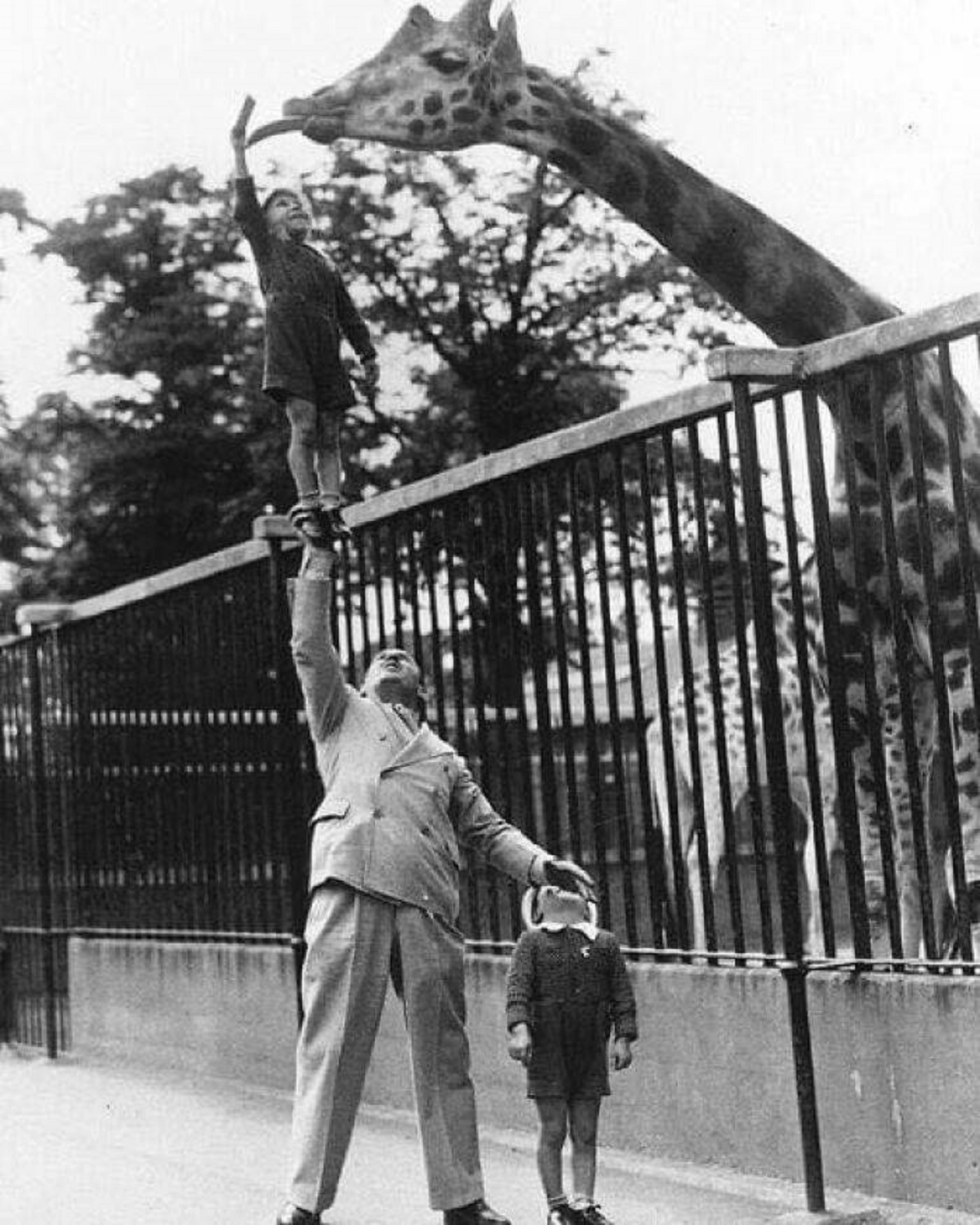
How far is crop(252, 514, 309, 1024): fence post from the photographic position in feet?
33.7

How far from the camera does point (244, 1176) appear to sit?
796cm

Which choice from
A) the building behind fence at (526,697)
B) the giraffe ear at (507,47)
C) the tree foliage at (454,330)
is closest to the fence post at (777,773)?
the building behind fence at (526,697)

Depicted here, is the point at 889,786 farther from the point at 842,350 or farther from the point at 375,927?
the point at 375,927

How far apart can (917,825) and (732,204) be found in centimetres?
347

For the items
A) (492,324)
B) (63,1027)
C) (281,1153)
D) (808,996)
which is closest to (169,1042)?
(63,1027)

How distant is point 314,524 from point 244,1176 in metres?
2.83

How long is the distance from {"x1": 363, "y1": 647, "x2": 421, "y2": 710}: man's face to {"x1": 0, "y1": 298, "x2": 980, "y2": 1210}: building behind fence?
1.12 m

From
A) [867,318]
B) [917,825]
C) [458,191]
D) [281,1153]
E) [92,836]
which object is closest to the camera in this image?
[917,825]

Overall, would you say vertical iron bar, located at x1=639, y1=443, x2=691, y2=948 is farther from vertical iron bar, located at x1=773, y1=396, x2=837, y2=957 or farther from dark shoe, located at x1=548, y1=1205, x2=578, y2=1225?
dark shoe, located at x1=548, y1=1205, x2=578, y2=1225

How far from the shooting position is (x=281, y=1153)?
333 inches

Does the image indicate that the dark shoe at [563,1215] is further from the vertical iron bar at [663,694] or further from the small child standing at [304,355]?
the small child standing at [304,355]

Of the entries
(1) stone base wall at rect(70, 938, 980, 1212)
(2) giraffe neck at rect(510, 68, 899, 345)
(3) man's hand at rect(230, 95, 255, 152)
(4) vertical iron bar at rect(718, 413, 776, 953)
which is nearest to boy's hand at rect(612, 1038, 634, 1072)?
(1) stone base wall at rect(70, 938, 980, 1212)

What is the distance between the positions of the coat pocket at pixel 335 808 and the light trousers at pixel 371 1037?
0.22 m

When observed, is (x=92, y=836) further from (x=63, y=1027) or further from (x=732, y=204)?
(x=732, y=204)
